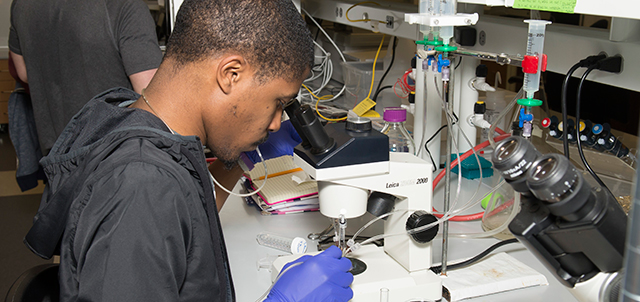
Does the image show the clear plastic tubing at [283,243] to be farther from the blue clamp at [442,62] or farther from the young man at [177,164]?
the blue clamp at [442,62]

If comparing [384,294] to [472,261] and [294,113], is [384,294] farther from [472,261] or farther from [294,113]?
[294,113]

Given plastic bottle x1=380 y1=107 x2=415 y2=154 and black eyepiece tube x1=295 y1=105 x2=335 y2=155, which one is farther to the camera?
plastic bottle x1=380 y1=107 x2=415 y2=154

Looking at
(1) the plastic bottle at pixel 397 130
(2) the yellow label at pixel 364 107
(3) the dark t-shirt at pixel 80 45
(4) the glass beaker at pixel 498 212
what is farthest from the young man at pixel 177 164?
(2) the yellow label at pixel 364 107

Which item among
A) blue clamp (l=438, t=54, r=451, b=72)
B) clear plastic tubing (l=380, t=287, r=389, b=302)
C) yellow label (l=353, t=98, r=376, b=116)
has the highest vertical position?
blue clamp (l=438, t=54, r=451, b=72)

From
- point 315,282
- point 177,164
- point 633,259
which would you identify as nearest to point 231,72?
point 177,164

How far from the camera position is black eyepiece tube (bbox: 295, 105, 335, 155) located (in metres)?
0.91

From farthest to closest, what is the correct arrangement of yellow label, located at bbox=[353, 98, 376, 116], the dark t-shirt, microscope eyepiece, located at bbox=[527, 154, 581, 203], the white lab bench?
yellow label, located at bbox=[353, 98, 376, 116]
the dark t-shirt
the white lab bench
microscope eyepiece, located at bbox=[527, 154, 581, 203]

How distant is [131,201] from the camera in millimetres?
662

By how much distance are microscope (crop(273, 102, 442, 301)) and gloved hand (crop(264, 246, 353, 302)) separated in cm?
7

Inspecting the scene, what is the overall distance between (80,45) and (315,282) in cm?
143

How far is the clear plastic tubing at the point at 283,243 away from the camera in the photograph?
1.19 metres

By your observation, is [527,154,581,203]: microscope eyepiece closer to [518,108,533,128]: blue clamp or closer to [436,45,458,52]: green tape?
[518,108,533,128]: blue clamp

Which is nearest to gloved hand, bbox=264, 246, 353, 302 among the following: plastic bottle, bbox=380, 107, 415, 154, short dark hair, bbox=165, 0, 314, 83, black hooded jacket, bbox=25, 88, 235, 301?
black hooded jacket, bbox=25, 88, 235, 301

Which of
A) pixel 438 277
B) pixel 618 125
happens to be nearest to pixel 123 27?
pixel 438 277
